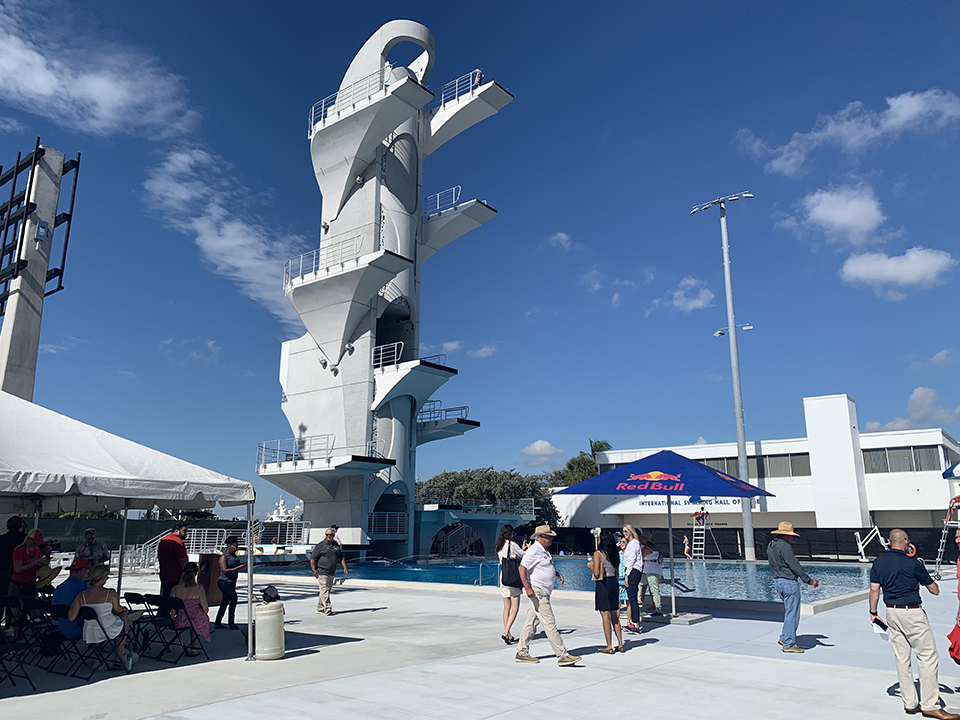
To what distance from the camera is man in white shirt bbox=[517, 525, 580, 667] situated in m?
7.88

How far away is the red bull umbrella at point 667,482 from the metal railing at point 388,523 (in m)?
27.8

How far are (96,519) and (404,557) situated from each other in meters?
16.6

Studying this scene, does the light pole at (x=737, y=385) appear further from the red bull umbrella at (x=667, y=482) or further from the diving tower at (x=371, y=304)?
the red bull umbrella at (x=667, y=482)

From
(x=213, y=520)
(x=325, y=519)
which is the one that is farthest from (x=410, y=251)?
(x=213, y=520)

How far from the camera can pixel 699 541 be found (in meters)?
34.9

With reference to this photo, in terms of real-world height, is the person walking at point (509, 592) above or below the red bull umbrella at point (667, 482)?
below

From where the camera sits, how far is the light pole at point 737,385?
105ft

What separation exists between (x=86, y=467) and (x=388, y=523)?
104 ft

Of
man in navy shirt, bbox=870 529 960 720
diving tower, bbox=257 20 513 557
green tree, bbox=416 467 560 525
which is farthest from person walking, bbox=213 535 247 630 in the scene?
green tree, bbox=416 467 560 525

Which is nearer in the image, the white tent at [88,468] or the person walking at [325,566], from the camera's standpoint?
the white tent at [88,468]

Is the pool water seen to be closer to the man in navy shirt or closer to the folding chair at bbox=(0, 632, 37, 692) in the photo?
the man in navy shirt

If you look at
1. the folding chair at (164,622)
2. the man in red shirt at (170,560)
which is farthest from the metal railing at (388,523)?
the folding chair at (164,622)

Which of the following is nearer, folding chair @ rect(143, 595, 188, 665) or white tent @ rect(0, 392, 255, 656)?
white tent @ rect(0, 392, 255, 656)

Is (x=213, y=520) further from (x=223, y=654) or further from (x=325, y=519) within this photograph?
(x=223, y=654)
